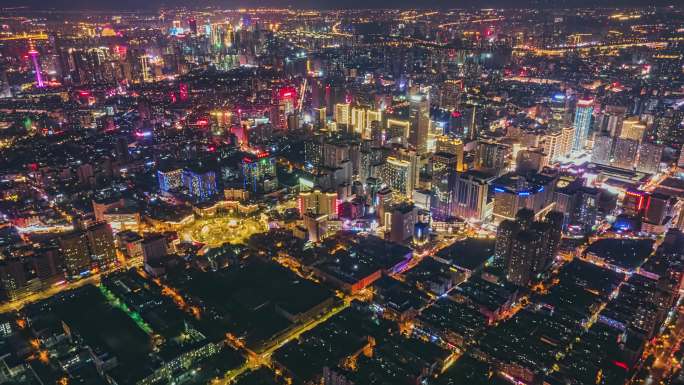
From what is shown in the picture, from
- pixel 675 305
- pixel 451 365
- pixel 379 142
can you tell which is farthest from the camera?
pixel 379 142

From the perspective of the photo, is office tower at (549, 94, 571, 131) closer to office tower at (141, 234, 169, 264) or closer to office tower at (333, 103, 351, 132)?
office tower at (333, 103, 351, 132)

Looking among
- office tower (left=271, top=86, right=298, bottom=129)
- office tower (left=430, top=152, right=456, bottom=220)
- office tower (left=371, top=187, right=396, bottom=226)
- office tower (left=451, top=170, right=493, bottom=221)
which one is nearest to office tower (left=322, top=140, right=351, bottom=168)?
office tower (left=371, top=187, right=396, bottom=226)

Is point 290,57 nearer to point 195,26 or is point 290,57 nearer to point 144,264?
point 195,26

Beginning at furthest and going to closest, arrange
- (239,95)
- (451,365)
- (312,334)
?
(239,95) < (312,334) < (451,365)

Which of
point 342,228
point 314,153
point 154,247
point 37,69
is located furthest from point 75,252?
point 37,69

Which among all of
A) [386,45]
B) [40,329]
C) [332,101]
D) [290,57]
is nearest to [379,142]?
[332,101]

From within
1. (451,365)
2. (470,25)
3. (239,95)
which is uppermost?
(470,25)
